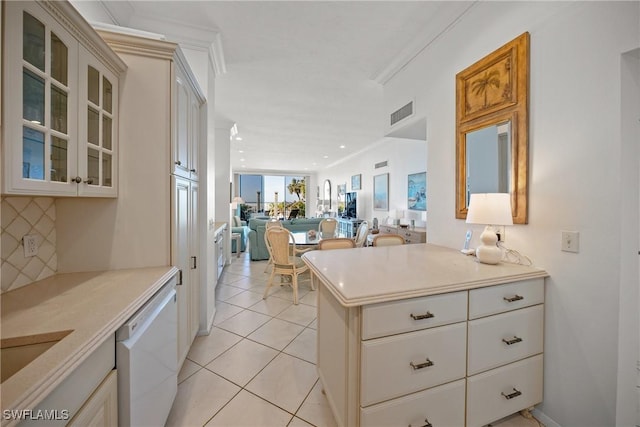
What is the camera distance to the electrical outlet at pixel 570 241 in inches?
52.9

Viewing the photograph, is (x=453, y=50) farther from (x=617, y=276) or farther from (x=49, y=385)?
(x=49, y=385)

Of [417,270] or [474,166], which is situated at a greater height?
[474,166]

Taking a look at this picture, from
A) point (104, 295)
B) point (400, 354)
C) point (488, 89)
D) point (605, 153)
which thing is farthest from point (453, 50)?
point (104, 295)

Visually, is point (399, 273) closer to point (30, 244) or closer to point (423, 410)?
point (423, 410)

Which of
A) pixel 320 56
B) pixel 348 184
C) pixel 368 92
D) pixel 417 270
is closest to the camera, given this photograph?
pixel 417 270

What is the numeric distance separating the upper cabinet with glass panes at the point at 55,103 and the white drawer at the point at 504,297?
1.99 meters

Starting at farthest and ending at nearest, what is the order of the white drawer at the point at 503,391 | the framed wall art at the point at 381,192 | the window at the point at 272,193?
the window at the point at 272,193 → the framed wall art at the point at 381,192 → the white drawer at the point at 503,391

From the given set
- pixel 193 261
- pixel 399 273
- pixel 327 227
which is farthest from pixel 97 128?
pixel 327 227

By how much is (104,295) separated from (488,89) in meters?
2.70

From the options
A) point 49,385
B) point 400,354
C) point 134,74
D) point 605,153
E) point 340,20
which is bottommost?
point 400,354

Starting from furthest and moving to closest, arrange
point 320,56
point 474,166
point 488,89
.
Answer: point 320,56, point 474,166, point 488,89

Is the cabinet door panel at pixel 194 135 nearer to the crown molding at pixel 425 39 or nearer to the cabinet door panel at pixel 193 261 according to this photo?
the cabinet door panel at pixel 193 261

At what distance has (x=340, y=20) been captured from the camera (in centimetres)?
209

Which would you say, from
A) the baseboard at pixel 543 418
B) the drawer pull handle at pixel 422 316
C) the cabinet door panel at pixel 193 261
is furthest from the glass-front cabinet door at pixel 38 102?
the baseboard at pixel 543 418
